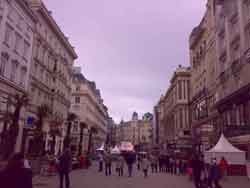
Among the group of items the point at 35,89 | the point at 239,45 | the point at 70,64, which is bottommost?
the point at 35,89

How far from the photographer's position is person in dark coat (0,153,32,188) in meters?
5.09

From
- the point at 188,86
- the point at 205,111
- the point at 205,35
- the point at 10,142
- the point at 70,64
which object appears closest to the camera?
the point at 10,142

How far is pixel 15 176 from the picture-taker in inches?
203

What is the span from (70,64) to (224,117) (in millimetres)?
31557

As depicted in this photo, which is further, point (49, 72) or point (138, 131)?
point (138, 131)

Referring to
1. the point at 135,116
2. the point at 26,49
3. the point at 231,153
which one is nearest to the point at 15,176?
the point at 231,153

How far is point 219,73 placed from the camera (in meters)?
36.7

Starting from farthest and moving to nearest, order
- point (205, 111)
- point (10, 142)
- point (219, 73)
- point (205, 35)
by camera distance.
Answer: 1. point (205, 35)
2. point (205, 111)
3. point (219, 73)
4. point (10, 142)

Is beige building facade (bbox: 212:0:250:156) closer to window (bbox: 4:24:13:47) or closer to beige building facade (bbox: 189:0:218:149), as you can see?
beige building facade (bbox: 189:0:218:149)

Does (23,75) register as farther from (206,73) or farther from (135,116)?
(135,116)

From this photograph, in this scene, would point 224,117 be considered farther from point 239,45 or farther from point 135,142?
point 135,142

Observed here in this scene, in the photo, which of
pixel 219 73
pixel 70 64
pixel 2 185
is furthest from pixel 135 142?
pixel 2 185

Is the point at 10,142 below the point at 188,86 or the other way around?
below

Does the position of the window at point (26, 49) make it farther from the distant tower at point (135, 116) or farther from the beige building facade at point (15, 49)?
the distant tower at point (135, 116)
